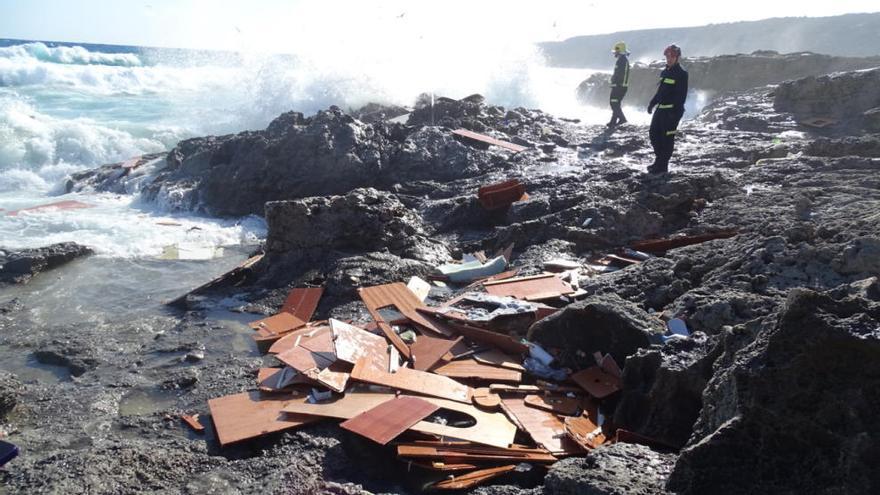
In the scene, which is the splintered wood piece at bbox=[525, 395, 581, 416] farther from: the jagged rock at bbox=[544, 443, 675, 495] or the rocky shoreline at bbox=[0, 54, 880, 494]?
the jagged rock at bbox=[544, 443, 675, 495]

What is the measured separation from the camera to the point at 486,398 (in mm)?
3732

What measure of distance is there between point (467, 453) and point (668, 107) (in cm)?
696

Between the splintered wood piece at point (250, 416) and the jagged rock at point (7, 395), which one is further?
the jagged rock at point (7, 395)

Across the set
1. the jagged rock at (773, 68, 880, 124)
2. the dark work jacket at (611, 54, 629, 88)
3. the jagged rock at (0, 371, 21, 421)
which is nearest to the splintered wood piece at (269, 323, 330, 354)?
the jagged rock at (0, 371, 21, 421)

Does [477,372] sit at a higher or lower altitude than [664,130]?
lower

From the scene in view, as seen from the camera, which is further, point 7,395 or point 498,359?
point 498,359

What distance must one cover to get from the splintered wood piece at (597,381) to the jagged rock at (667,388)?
0.55 feet

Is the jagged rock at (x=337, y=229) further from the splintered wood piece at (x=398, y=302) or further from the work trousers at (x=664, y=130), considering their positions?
the work trousers at (x=664, y=130)

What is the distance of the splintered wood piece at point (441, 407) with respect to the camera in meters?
3.28

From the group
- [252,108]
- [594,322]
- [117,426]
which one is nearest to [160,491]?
[117,426]

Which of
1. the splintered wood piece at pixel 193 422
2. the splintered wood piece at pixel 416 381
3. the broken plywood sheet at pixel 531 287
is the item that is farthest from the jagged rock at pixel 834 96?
the splintered wood piece at pixel 193 422

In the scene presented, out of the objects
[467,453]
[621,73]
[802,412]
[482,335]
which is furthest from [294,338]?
[621,73]

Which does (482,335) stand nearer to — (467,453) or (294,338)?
(467,453)

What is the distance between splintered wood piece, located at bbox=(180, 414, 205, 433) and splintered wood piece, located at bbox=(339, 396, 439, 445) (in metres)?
1.01
